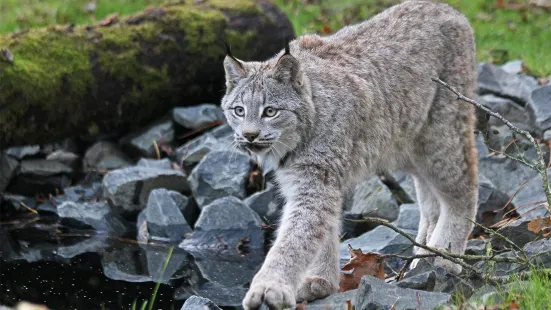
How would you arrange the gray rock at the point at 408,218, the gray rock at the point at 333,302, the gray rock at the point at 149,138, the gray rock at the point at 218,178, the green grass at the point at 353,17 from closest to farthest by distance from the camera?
the gray rock at the point at 333,302, the gray rock at the point at 408,218, the gray rock at the point at 218,178, the gray rock at the point at 149,138, the green grass at the point at 353,17

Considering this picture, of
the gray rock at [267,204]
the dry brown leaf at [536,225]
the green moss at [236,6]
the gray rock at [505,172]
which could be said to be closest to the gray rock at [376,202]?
the gray rock at [267,204]

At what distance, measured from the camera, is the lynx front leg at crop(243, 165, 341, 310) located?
5.66m

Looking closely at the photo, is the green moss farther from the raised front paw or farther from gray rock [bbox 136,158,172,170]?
the raised front paw

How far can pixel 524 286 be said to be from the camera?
17.8 feet

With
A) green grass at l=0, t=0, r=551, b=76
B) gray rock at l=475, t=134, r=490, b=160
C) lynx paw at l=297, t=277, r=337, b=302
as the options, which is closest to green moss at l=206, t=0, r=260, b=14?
green grass at l=0, t=0, r=551, b=76

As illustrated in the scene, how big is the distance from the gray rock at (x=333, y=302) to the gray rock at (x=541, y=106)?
4.09 meters

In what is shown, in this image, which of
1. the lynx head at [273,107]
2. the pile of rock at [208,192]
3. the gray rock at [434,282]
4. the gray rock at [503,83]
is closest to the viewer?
the gray rock at [434,282]

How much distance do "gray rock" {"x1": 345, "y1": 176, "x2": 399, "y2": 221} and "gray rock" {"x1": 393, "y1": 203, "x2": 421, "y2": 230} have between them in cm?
16

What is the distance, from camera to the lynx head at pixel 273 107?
6348 millimetres

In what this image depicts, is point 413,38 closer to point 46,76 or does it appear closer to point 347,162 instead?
point 347,162

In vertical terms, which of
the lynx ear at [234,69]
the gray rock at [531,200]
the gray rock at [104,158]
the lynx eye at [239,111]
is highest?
the lynx ear at [234,69]

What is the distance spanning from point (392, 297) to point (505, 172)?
3895mm

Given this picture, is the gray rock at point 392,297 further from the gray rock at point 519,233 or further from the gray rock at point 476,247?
the gray rock at point 476,247

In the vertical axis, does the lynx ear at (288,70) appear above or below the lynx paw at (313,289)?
above
